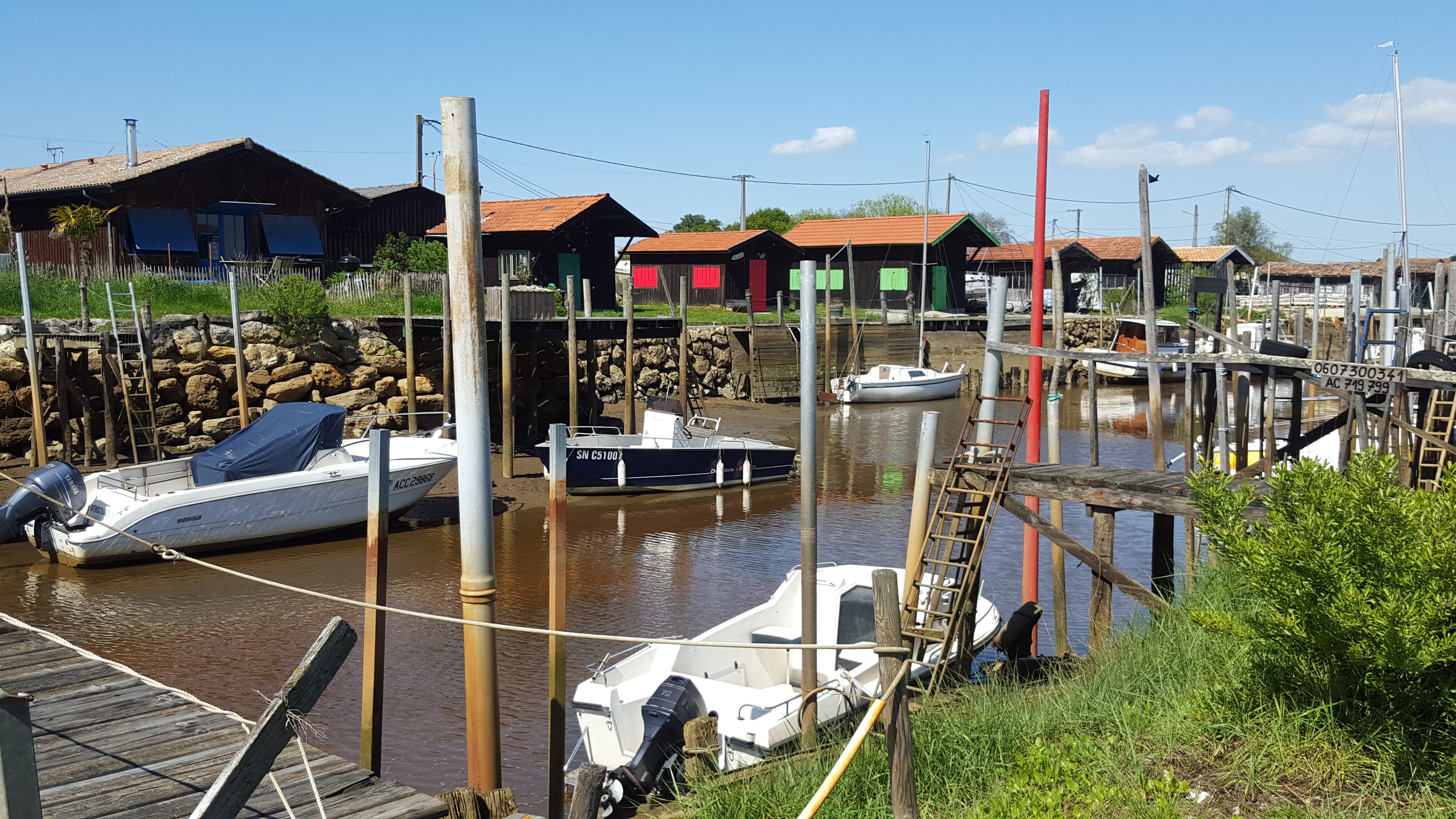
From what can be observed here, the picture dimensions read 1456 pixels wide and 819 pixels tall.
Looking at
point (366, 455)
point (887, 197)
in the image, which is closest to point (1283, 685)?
point (366, 455)

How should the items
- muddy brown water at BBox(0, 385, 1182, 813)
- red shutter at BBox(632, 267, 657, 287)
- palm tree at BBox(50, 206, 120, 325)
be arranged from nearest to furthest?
muddy brown water at BBox(0, 385, 1182, 813) → palm tree at BBox(50, 206, 120, 325) → red shutter at BBox(632, 267, 657, 287)

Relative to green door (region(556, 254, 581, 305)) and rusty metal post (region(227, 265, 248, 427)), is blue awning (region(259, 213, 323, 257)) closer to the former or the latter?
green door (region(556, 254, 581, 305))

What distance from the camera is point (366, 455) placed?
19.1m

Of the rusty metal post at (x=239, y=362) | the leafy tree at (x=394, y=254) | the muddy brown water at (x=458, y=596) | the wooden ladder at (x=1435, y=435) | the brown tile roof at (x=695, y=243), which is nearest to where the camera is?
the wooden ladder at (x=1435, y=435)

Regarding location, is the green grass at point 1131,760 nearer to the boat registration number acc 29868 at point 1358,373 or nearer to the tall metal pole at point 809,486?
the tall metal pole at point 809,486

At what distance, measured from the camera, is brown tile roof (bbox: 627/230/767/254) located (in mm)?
44000

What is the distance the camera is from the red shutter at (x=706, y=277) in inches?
1753

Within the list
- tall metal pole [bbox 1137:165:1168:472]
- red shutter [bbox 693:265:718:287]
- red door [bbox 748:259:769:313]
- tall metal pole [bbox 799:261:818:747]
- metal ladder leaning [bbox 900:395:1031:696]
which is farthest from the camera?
red door [bbox 748:259:769:313]

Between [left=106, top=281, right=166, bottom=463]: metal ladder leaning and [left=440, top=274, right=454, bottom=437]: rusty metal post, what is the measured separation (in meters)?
5.42

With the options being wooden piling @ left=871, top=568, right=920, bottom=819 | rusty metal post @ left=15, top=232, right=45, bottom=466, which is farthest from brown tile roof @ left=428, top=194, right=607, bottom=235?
wooden piling @ left=871, top=568, right=920, bottom=819

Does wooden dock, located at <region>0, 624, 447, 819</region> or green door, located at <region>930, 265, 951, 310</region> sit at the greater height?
green door, located at <region>930, 265, 951, 310</region>

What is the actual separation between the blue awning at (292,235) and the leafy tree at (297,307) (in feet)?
24.7

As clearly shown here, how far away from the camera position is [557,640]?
790cm

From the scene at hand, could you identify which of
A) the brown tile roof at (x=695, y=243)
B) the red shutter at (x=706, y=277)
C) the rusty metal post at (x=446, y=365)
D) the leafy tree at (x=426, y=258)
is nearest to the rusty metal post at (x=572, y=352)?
the rusty metal post at (x=446, y=365)
